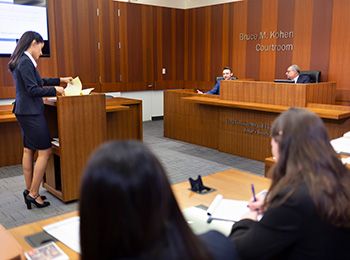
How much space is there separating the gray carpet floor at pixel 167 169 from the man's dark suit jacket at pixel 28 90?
965 mm

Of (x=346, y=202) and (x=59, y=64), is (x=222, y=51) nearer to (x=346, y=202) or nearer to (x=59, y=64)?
(x=59, y=64)

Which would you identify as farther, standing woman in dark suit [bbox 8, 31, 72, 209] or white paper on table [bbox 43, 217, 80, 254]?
standing woman in dark suit [bbox 8, 31, 72, 209]

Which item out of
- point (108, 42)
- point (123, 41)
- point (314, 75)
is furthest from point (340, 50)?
point (108, 42)

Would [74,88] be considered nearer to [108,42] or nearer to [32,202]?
[32,202]

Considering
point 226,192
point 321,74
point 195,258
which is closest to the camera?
point 195,258

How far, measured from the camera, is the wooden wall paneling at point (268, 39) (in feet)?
24.4

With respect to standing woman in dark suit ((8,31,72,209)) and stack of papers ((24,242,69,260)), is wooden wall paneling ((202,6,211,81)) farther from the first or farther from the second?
stack of papers ((24,242,69,260))

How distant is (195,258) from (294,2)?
7.16m

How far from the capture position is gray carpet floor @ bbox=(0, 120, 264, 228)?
3.54m

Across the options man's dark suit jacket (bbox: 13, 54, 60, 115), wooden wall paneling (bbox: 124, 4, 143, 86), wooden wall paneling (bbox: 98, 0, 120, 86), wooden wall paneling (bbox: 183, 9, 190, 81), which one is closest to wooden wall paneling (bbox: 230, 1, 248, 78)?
wooden wall paneling (bbox: 183, 9, 190, 81)

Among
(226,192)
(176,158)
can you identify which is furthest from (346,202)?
(176,158)

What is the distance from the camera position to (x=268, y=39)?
761cm

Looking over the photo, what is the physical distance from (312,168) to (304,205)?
0.41 feet

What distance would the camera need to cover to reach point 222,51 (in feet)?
28.1
